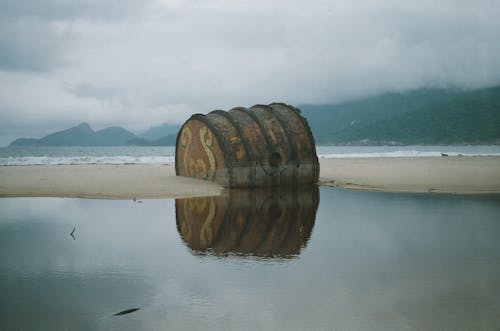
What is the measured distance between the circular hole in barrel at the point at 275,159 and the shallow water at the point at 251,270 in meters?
4.20

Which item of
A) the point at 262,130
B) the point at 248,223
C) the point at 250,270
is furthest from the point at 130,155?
the point at 250,270

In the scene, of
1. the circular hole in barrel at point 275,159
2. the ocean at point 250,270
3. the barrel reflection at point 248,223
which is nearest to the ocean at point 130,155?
the circular hole in barrel at point 275,159

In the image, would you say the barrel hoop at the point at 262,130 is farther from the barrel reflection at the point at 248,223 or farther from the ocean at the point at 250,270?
the ocean at the point at 250,270

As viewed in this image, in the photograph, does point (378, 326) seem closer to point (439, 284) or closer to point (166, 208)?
point (439, 284)

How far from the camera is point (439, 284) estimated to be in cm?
366

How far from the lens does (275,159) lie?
459 inches

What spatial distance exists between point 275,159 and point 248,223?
5382 mm

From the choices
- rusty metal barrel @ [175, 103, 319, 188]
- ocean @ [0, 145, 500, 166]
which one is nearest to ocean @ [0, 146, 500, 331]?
rusty metal barrel @ [175, 103, 319, 188]

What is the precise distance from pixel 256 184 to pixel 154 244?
6422mm

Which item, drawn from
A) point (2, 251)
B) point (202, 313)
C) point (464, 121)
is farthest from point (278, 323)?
point (464, 121)

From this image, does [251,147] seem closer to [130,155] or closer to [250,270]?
[250,270]

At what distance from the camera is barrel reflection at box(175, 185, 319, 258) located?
195 inches

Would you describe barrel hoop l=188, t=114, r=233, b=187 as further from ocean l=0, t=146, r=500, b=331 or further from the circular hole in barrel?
ocean l=0, t=146, r=500, b=331

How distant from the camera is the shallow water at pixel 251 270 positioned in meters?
3.01
